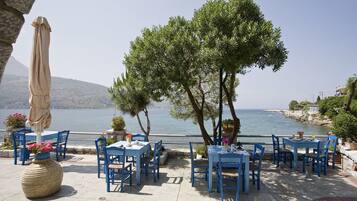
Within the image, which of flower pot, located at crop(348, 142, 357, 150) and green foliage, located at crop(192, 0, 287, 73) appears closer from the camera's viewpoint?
green foliage, located at crop(192, 0, 287, 73)

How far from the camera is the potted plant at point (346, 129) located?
24.2 feet

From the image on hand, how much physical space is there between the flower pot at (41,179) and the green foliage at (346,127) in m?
7.94

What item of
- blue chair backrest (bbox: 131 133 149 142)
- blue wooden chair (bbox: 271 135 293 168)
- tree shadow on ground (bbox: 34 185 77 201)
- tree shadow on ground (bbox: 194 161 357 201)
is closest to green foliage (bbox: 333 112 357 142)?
tree shadow on ground (bbox: 194 161 357 201)

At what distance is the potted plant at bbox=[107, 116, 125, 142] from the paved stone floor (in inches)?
73.0

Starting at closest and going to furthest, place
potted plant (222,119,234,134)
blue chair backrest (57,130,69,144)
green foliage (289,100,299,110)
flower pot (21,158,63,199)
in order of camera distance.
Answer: flower pot (21,158,63,199), blue chair backrest (57,130,69,144), potted plant (222,119,234,134), green foliage (289,100,299,110)

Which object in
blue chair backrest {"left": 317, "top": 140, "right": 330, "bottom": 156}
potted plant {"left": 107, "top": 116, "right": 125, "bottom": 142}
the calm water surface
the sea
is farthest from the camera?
the calm water surface

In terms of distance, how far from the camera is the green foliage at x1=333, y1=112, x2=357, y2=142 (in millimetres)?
7383

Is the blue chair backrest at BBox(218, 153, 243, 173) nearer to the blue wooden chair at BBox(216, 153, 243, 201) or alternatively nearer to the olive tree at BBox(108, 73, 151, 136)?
the blue wooden chair at BBox(216, 153, 243, 201)

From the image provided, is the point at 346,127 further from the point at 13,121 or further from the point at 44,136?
the point at 13,121

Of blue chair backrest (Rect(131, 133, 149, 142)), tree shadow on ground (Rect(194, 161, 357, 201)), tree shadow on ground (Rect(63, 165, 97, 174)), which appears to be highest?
blue chair backrest (Rect(131, 133, 149, 142))

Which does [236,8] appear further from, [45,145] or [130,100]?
[45,145]

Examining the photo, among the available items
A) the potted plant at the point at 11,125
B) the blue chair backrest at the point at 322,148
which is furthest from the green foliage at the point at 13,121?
the blue chair backrest at the point at 322,148

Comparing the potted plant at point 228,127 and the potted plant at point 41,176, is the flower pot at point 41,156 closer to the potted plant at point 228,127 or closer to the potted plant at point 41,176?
the potted plant at point 41,176

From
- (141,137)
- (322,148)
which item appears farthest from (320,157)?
(141,137)
